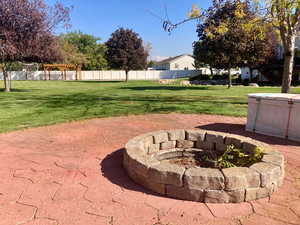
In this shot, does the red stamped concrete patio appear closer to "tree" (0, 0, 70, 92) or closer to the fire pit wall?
the fire pit wall

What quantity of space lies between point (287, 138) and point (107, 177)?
332cm

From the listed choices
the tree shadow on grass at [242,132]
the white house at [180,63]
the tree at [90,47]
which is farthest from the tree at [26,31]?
the white house at [180,63]

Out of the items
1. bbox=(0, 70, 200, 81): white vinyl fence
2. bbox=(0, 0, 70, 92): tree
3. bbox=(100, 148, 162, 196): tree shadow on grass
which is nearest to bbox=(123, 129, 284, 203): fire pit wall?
bbox=(100, 148, 162, 196): tree shadow on grass

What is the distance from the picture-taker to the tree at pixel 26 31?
423 inches

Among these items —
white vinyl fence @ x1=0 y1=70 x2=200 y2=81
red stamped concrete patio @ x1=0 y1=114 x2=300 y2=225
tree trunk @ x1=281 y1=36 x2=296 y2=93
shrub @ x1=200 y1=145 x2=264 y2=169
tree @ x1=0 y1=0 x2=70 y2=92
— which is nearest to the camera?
red stamped concrete patio @ x1=0 y1=114 x2=300 y2=225

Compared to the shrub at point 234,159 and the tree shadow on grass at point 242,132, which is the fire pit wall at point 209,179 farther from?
the tree shadow on grass at point 242,132

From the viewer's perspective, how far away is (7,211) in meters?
1.97

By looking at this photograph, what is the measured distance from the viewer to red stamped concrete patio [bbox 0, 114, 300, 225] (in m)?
1.88

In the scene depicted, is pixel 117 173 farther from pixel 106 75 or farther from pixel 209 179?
pixel 106 75

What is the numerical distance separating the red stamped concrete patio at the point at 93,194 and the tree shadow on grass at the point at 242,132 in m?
0.04

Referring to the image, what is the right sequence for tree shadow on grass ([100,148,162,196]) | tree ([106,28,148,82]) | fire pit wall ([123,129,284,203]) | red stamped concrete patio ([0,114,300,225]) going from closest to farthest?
red stamped concrete patio ([0,114,300,225]) → fire pit wall ([123,129,284,203]) → tree shadow on grass ([100,148,162,196]) → tree ([106,28,148,82])

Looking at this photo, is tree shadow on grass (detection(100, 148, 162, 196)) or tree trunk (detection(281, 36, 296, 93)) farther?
tree trunk (detection(281, 36, 296, 93))

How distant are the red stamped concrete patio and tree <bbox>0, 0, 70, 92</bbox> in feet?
29.8

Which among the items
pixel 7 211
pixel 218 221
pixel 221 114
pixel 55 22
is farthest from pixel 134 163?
pixel 55 22
